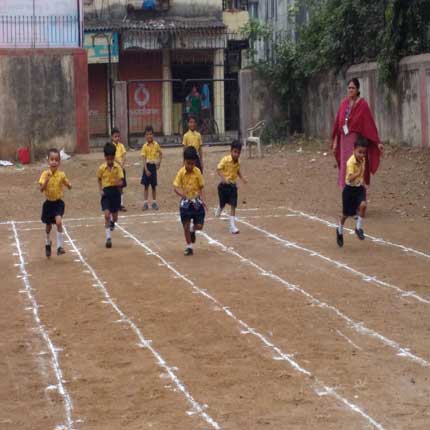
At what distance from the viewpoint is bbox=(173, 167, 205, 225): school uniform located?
44.1ft

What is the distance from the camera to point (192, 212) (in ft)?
44.1

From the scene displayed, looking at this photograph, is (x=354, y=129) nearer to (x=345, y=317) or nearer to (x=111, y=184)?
(x=111, y=184)

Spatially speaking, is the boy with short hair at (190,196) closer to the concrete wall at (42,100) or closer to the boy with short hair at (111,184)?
the boy with short hair at (111,184)

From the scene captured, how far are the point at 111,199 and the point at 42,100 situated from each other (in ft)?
42.8

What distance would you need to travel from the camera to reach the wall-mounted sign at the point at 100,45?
35.6 metres

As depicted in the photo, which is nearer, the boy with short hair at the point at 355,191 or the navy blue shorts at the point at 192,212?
the navy blue shorts at the point at 192,212

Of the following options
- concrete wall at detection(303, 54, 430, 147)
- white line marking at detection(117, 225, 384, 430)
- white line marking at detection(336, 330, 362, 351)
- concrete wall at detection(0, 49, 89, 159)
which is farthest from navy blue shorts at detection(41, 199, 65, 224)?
concrete wall at detection(0, 49, 89, 159)

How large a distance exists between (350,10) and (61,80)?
24.7 ft

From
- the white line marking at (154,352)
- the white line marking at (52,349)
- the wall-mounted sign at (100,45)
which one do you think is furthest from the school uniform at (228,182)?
the wall-mounted sign at (100,45)

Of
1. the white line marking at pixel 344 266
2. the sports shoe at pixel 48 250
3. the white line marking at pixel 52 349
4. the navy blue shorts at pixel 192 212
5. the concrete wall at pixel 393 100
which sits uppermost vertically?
the concrete wall at pixel 393 100

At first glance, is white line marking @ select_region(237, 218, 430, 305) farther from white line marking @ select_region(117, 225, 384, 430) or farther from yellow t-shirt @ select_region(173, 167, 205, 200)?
white line marking @ select_region(117, 225, 384, 430)

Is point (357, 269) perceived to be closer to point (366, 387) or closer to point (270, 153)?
point (366, 387)

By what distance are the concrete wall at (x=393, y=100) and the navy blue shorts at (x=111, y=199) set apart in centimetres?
951

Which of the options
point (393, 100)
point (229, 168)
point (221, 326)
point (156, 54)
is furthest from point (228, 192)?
point (156, 54)
